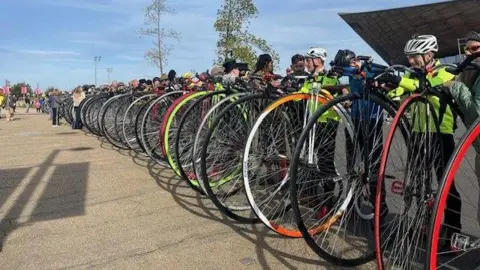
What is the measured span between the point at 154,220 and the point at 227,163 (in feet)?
3.14

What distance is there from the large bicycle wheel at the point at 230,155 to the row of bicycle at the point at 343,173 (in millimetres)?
10

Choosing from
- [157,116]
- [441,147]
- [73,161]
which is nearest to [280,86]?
[441,147]

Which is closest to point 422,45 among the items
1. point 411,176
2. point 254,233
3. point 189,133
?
point 411,176

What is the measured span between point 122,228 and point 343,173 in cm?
220

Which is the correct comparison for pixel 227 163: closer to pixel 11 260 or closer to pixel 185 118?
pixel 185 118

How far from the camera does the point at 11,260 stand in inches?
138

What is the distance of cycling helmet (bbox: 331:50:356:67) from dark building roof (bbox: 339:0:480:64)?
139ft

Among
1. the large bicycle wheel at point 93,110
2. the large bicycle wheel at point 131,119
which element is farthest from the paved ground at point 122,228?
the large bicycle wheel at point 93,110

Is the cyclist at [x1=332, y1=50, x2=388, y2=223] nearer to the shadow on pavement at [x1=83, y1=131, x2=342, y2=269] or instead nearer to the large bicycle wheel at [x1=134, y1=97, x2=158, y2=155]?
the shadow on pavement at [x1=83, y1=131, x2=342, y2=269]

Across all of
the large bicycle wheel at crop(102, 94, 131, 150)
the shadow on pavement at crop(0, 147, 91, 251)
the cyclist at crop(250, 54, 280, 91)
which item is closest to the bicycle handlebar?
the cyclist at crop(250, 54, 280, 91)

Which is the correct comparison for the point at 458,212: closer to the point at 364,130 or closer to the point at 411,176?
the point at 411,176

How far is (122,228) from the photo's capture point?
426 cm

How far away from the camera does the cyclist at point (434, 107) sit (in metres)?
2.90

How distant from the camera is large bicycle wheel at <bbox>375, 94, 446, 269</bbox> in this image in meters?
2.68
